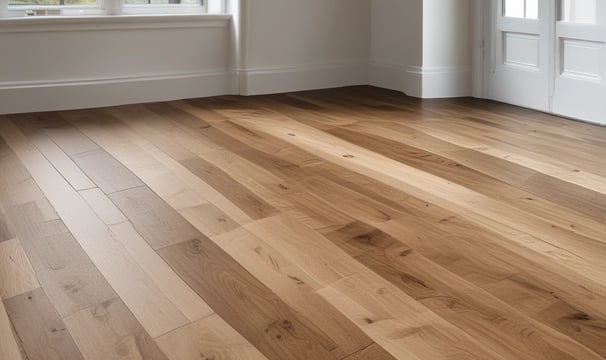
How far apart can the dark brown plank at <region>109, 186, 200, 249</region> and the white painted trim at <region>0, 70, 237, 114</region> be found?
6.16ft

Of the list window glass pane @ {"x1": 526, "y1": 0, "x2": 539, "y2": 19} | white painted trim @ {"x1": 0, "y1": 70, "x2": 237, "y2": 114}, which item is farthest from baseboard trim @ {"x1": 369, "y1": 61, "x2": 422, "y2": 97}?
white painted trim @ {"x1": 0, "y1": 70, "x2": 237, "y2": 114}

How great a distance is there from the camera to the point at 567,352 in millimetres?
1577

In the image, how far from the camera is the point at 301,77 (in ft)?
17.1

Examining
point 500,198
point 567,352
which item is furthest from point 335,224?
point 567,352

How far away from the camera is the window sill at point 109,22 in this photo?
422cm

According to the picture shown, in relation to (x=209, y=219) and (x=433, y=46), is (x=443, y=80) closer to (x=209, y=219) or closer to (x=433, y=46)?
(x=433, y=46)

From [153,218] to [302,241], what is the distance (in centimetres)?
58

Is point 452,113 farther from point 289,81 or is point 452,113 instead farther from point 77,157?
point 77,157

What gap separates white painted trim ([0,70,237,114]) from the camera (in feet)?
14.1

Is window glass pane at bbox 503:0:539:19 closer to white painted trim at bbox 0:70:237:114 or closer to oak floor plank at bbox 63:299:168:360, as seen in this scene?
white painted trim at bbox 0:70:237:114

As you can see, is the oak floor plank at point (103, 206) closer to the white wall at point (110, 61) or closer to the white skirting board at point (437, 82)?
the white wall at point (110, 61)

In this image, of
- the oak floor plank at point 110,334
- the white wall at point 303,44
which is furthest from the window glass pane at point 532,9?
the oak floor plank at point 110,334

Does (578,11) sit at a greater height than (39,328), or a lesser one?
greater

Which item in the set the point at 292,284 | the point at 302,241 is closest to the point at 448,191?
the point at 302,241
